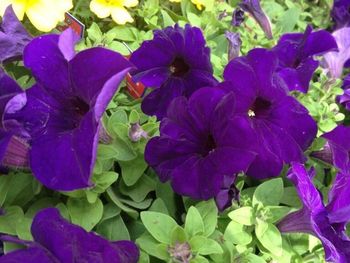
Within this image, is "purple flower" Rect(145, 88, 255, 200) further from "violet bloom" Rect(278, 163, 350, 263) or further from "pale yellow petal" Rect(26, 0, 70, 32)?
"pale yellow petal" Rect(26, 0, 70, 32)

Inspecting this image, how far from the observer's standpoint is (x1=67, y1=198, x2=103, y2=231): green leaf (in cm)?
72

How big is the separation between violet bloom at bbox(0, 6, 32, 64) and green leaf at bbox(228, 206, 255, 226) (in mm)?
420

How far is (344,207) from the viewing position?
72cm

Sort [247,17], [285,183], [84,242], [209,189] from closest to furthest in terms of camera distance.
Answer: [84,242] < [209,189] < [285,183] < [247,17]

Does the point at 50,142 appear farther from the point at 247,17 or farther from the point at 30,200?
the point at 247,17

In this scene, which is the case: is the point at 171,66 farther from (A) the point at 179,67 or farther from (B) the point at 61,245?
(B) the point at 61,245

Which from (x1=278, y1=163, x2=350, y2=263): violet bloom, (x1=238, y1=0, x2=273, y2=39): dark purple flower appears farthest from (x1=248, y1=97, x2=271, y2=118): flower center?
(x1=238, y1=0, x2=273, y2=39): dark purple flower

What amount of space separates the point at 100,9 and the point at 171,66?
272mm

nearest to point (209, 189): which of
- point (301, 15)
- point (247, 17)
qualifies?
point (247, 17)

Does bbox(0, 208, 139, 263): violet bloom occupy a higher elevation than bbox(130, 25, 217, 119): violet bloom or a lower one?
lower

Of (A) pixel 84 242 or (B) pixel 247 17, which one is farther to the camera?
(B) pixel 247 17

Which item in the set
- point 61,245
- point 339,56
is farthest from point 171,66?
point 339,56

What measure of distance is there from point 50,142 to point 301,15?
0.95 metres

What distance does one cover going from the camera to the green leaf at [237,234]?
75 centimetres
